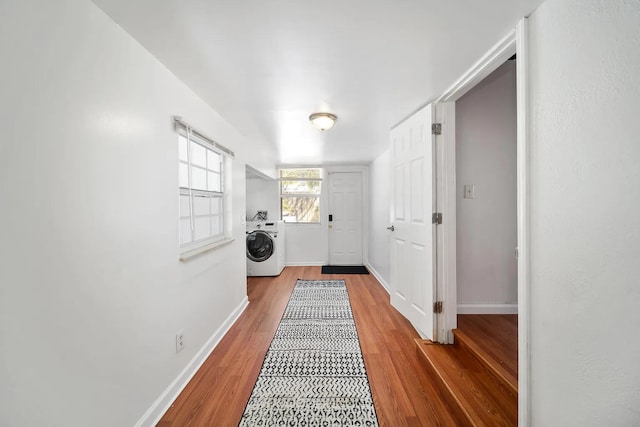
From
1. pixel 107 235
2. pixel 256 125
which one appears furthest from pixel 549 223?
pixel 256 125

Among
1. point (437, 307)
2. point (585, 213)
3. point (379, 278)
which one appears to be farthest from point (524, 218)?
point (379, 278)

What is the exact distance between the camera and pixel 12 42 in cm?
83

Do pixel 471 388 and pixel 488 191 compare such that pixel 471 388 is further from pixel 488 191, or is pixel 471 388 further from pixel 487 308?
pixel 488 191

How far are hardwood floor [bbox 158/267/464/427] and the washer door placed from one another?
4.85 feet

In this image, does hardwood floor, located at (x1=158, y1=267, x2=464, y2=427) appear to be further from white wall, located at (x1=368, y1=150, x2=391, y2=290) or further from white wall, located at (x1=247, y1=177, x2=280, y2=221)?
white wall, located at (x1=247, y1=177, x2=280, y2=221)

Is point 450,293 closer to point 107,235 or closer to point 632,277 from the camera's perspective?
point 632,277

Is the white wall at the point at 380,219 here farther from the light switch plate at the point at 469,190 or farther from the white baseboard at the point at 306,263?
the light switch plate at the point at 469,190

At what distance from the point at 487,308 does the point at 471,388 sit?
1.10 m

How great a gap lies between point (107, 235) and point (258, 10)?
3.94ft

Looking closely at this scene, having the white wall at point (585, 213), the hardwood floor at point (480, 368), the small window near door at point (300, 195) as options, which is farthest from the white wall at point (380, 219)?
the white wall at point (585, 213)

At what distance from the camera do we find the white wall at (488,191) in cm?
245

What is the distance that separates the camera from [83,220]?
3.56 ft

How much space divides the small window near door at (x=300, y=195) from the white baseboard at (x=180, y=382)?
10.2 ft

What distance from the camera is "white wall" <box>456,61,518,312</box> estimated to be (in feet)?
8.04
